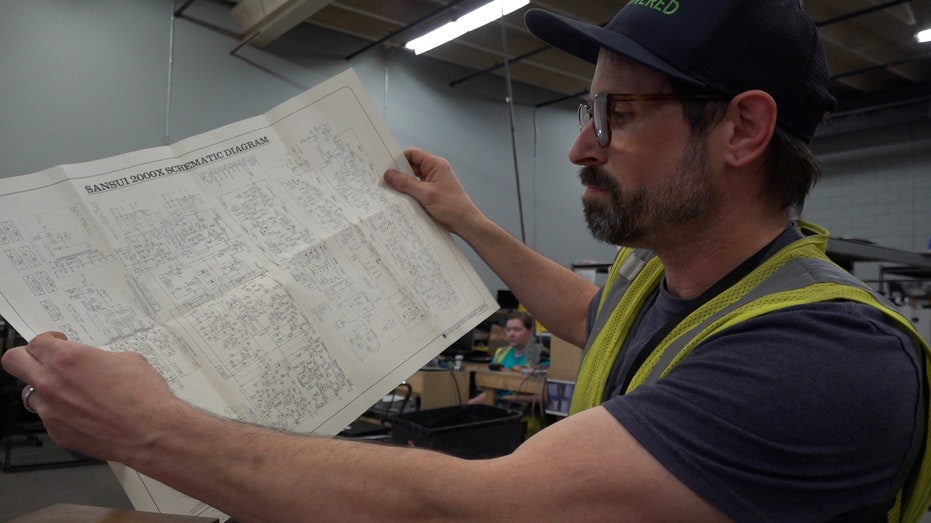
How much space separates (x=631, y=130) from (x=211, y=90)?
6729 mm

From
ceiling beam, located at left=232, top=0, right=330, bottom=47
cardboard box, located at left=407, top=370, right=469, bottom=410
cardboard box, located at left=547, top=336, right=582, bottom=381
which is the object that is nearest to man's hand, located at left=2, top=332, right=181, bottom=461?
cardboard box, located at left=547, top=336, right=582, bottom=381

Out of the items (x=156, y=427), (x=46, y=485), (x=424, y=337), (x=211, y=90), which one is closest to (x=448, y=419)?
(x=424, y=337)

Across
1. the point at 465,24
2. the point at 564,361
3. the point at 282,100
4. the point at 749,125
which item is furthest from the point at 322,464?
the point at 282,100

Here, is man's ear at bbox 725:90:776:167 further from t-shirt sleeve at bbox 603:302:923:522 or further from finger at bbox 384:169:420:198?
finger at bbox 384:169:420:198

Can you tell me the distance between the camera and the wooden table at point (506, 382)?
3824mm

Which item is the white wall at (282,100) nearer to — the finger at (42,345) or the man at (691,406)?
the finger at (42,345)

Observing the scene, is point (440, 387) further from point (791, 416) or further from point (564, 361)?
point (791, 416)

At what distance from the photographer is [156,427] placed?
0.66 m

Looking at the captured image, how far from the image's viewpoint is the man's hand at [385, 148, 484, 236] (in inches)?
46.9

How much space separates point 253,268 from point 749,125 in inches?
28.9

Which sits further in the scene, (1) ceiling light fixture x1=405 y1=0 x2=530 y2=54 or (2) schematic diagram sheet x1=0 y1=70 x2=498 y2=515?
(1) ceiling light fixture x1=405 y1=0 x2=530 y2=54

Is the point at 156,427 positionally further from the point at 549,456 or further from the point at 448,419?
the point at 448,419

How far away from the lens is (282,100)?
7145 mm

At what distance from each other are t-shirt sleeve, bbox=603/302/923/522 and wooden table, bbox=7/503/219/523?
1.56ft
